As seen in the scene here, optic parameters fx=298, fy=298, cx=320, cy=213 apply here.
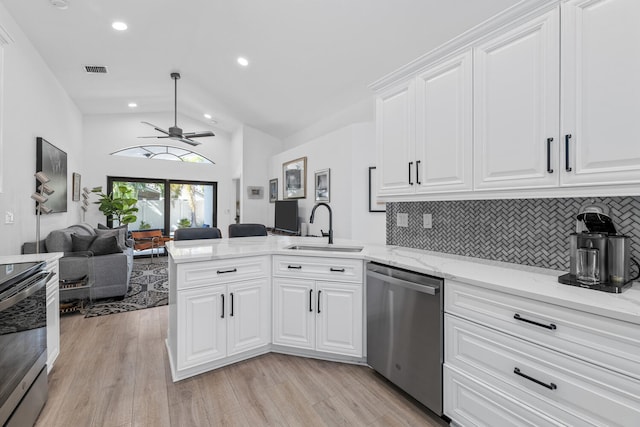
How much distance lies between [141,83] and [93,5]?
2.44 metres

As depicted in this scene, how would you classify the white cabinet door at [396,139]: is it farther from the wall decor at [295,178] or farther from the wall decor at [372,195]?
the wall decor at [295,178]

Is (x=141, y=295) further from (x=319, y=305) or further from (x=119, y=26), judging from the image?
(x=119, y=26)

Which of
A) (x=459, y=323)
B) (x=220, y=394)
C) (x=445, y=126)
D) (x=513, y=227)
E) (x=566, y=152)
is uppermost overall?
(x=445, y=126)

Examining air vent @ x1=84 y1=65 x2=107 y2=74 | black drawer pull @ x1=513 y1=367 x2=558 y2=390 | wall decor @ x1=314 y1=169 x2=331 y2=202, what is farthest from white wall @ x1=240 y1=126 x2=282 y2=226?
black drawer pull @ x1=513 y1=367 x2=558 y2=390

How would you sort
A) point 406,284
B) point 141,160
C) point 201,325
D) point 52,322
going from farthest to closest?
point 141,160
point 52,322
point 201,325
point 406,284

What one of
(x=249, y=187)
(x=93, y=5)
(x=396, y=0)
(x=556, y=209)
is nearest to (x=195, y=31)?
(x=93, y=5)

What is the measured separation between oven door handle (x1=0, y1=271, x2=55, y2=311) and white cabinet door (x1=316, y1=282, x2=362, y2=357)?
1710 mm

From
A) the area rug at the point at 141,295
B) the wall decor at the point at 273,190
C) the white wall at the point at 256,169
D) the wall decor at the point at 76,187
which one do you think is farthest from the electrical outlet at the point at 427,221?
the wall decor at the point at 76,187

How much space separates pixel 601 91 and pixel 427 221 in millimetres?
1336

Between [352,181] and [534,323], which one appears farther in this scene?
[352,181]

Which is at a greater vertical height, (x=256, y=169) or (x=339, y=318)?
(x=256, y=169)

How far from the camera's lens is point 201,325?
2166 millimetres

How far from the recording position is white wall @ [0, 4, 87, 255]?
3.03 meters

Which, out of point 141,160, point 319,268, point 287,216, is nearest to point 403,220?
point 319,268
